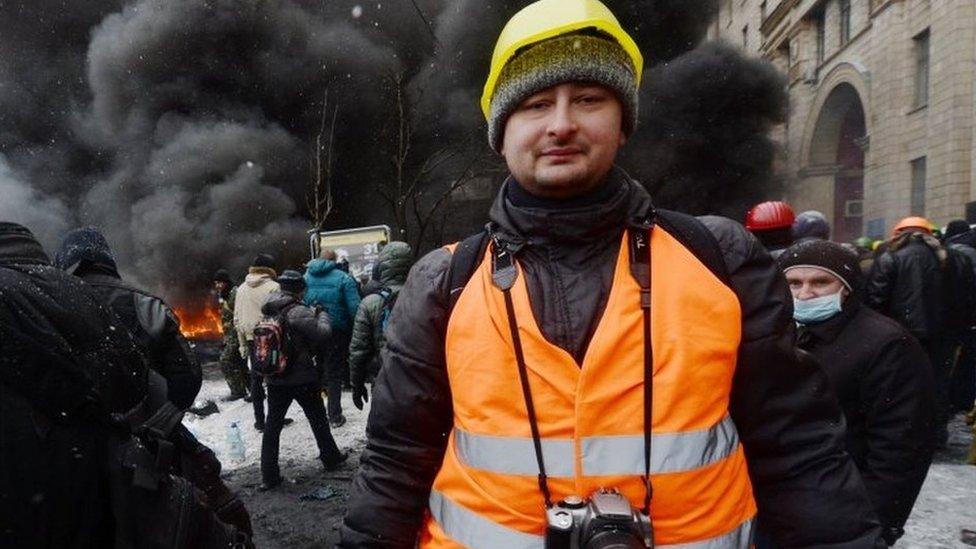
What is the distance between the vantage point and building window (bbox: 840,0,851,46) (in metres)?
17.1

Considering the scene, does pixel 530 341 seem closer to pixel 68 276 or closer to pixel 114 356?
pixel 114 356

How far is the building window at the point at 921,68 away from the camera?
13539 mm

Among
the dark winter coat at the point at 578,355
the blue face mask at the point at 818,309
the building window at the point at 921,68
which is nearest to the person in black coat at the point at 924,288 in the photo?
the blue face mask at the point at 818,309

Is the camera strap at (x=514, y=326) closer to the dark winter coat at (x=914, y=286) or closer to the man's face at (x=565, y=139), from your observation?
the man's face at (x=565, y=139)

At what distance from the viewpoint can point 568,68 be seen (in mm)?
1143

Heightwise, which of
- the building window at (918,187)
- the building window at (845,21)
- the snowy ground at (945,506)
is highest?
the building window at (845,21)

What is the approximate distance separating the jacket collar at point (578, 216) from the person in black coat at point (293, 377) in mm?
3460

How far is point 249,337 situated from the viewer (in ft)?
19.1

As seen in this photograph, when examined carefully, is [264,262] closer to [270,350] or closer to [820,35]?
[270,350]

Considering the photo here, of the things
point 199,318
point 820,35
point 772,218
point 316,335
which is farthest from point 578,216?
point 820,35

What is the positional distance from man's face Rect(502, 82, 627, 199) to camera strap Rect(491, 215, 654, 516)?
0.13 metres

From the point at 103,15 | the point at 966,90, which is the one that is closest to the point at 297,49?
the point at 103,15

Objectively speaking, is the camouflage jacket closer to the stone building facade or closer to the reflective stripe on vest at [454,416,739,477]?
the reflective stripe on vest at [454,416,739,477]

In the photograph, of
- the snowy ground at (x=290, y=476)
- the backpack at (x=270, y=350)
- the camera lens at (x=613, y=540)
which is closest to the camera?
the camera lens at (x=613, y=540)
